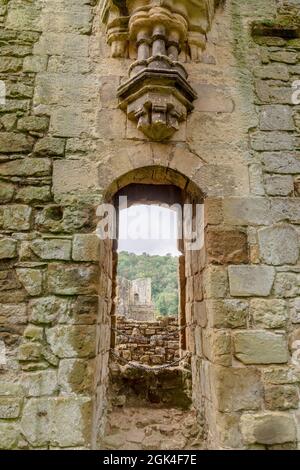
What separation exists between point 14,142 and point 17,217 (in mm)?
562

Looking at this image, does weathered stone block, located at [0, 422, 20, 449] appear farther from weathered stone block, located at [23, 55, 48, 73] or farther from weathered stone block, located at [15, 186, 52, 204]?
weathered stone block, located at [23, 55, 48, 73]

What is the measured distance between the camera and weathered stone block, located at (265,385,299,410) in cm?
209

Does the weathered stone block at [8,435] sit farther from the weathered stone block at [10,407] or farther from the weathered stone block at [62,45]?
the weathered stone block at [62,45]

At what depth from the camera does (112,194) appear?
2.50m

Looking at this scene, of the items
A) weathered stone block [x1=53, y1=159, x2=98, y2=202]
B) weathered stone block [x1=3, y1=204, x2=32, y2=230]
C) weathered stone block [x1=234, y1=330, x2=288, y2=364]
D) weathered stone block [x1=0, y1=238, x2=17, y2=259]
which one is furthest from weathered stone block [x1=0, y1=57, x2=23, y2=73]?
weathered stone block [x1=234, y1=330, x2=288, y2=364]

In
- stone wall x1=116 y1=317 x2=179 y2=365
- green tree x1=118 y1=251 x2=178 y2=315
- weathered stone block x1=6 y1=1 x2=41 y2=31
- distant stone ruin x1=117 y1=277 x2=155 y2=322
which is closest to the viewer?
weathered stone block x1=6 y1=1 x2=41 y2=31

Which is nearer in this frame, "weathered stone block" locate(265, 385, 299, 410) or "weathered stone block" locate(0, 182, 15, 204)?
"weathered stone block" locate(265, 385, 299, 410)

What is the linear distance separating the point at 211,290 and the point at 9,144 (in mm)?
1739

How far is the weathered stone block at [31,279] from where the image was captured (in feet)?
7.11

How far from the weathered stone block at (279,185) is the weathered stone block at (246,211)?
10 centimetres

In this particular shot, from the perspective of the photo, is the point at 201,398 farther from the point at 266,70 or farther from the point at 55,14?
the point at 55,14

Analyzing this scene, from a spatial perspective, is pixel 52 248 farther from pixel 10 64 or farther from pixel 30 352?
pixel 10 64

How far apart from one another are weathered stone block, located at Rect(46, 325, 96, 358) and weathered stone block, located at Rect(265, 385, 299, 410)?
1.13m
